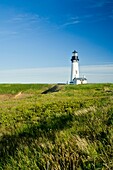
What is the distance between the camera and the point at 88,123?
5.91 m

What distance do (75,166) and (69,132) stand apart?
1.25m

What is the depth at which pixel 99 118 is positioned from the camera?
6.21m

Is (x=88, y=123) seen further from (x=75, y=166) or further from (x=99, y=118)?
(x=75, y=166)

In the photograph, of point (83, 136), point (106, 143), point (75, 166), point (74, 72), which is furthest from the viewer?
point (74, 72)

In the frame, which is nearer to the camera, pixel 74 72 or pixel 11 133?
pixel 11 133

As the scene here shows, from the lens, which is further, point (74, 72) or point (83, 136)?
point (74, 72)

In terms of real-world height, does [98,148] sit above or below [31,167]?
above

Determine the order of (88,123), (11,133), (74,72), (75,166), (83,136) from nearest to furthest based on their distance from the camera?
(75,166)
(83,136)
(88,123)
(11,133)
(74,72)

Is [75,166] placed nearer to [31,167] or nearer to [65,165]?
[65,165]

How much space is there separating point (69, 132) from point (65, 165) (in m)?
1.13

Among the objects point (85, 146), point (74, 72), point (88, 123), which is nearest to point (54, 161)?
point (85, 146)

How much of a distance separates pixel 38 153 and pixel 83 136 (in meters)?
0.89

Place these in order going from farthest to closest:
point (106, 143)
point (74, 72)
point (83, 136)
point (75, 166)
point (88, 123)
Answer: point (74, 72) → point (88, 123) → point (83, 136) → point (106, 143) → point (75, 166)

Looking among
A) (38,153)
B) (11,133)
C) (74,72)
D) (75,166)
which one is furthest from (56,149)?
(74,72)
